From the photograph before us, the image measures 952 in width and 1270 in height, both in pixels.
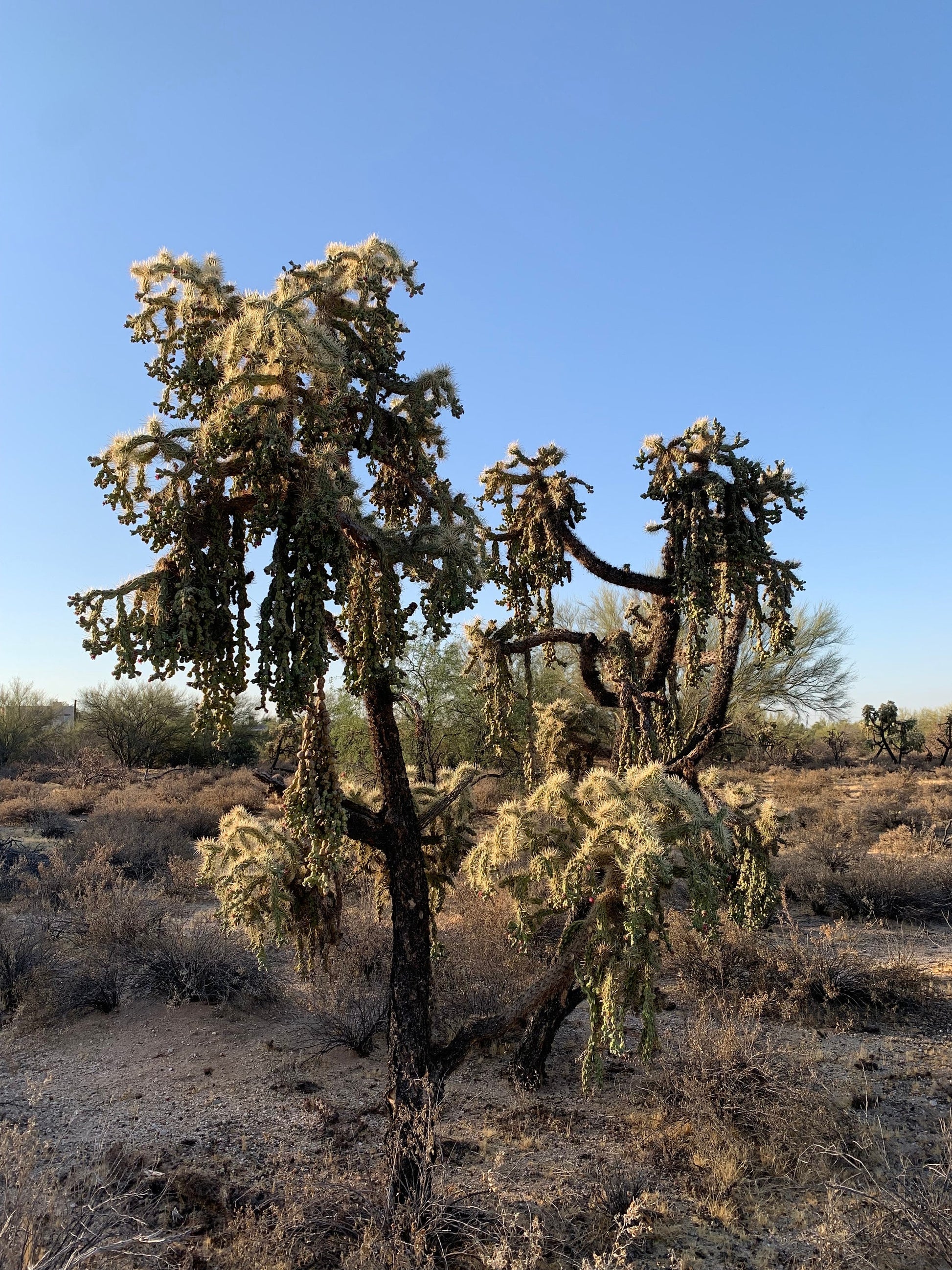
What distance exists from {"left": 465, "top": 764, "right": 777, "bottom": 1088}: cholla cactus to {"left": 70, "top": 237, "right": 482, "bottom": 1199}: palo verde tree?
0.87m

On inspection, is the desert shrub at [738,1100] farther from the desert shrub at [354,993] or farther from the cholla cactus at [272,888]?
the cholla cactus at [272,888]

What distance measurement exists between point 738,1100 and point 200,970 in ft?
18.0

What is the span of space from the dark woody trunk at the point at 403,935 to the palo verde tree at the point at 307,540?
0.5 inches

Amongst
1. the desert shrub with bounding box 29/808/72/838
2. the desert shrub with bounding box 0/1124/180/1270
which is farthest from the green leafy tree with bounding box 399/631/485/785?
the desert shrub with bounding box 0/1124/180/1270

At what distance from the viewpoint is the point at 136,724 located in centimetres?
2955

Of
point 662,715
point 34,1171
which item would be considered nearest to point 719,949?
point 662,715

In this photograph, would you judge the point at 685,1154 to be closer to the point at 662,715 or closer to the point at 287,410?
the point at 662,715

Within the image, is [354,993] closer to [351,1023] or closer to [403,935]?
[351,1023]

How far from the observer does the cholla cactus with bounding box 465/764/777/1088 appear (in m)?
4.61

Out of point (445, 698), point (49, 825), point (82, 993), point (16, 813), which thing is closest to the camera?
point (82, 993)

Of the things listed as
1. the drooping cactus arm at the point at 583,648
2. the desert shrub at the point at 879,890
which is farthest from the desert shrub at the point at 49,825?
the desert shrub at the point at 879,890

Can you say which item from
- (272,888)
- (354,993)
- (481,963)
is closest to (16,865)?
(354,993)

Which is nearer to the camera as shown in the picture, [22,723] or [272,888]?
[272,888]

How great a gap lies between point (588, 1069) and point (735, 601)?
4.38 meters
